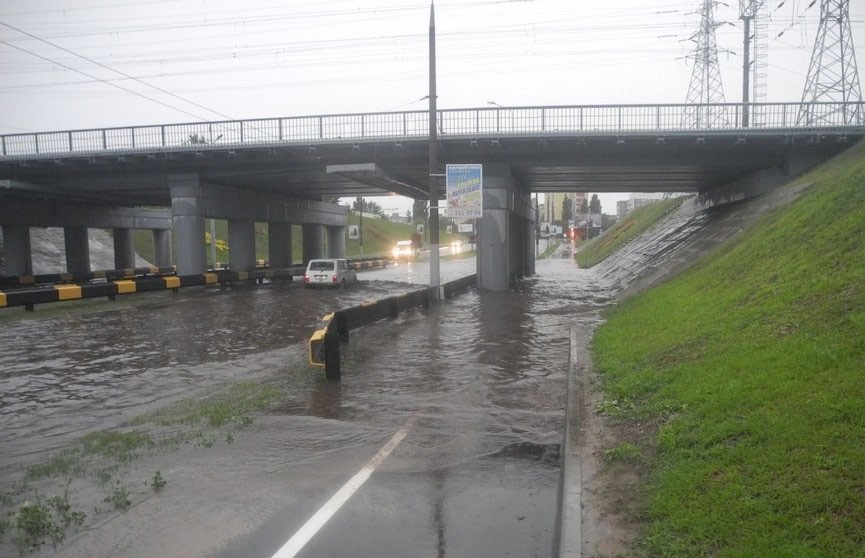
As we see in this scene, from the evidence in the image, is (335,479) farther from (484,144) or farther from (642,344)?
(484,144)

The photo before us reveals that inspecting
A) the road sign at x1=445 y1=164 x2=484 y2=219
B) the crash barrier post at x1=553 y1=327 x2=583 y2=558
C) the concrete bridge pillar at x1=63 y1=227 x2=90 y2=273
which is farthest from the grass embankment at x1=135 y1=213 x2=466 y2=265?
the crash barrier post at x1=553 y1=327 x2=583 y2=558

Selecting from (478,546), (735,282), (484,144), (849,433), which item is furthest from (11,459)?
(484,144)

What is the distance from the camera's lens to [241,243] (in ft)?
126

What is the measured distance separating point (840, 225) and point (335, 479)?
8.83 metres

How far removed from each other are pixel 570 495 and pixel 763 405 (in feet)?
6.27

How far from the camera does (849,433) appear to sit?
4.45m

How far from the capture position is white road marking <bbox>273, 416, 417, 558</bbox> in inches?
177

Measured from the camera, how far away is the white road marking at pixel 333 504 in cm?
449

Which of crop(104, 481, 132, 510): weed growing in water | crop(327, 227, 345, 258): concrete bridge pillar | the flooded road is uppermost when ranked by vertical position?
crop(327, 227, 345, 258): concrete bridge pillar

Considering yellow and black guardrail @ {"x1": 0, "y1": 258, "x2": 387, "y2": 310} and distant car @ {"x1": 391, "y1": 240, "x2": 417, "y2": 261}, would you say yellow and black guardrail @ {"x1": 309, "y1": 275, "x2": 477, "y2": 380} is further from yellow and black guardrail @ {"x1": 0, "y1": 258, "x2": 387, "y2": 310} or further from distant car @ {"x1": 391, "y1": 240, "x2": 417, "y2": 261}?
distant car @ {"x1": 391, "y1": 240, "x2": 417, "y2": 261}

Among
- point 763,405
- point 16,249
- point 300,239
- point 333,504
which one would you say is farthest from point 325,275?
point 300,239

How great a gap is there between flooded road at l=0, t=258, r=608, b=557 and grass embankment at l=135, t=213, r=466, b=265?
37.4 m

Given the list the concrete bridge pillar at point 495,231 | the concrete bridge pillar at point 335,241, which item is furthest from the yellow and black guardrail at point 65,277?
the concrete bridge pillar at point 495,231

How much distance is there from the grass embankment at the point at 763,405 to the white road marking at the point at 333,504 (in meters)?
2.42
